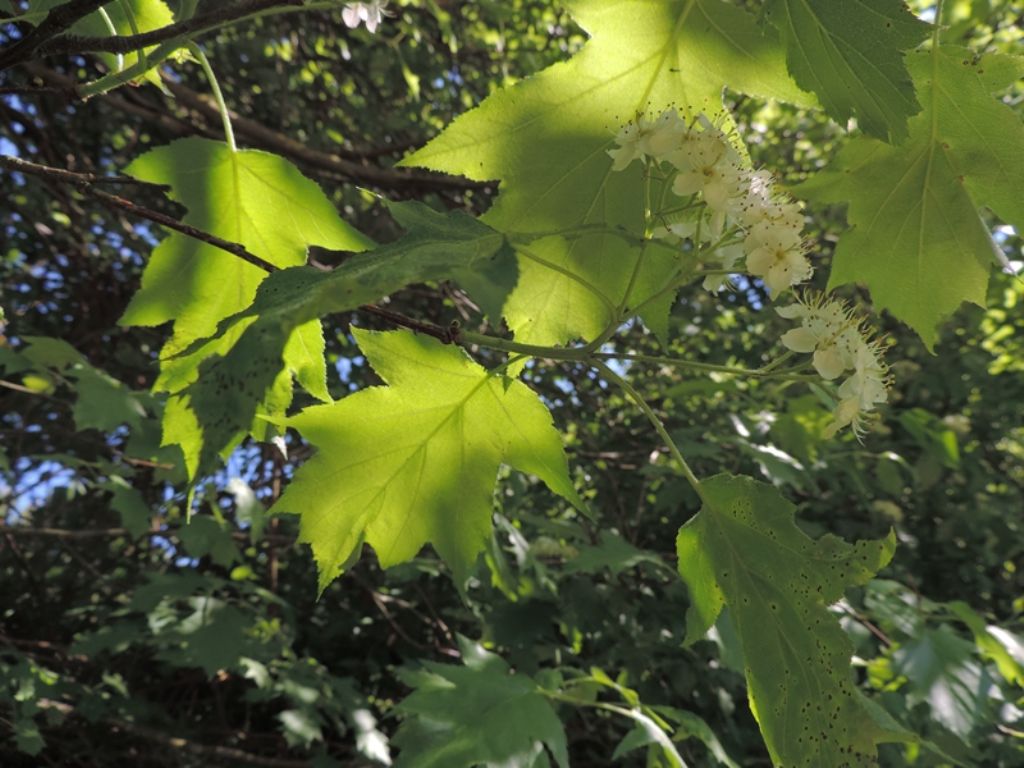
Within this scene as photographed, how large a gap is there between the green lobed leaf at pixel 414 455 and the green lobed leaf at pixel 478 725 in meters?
0.48

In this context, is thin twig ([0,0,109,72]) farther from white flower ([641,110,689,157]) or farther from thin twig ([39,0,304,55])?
white flower ([641,110,689,157])

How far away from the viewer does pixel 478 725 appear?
1.36 m

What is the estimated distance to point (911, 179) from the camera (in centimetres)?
105

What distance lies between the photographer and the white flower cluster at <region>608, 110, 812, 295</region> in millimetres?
850

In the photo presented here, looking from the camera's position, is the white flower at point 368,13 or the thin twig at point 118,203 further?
the white flower at point 368,13

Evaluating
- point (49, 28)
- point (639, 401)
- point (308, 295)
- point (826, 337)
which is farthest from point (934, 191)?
point (49, 28)

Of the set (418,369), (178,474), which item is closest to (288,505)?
(418,369)

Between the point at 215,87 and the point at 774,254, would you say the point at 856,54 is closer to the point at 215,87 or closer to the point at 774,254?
the point at 774,254

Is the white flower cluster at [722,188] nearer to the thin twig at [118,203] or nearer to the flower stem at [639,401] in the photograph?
the flower stem at [639,401]

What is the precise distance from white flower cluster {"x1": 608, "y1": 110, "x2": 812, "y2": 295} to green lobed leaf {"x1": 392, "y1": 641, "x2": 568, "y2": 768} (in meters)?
0.83

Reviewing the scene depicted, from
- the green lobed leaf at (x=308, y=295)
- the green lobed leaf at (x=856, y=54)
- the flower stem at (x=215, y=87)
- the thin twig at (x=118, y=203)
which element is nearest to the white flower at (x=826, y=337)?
the green lobed leaf at (x=856, y=54)

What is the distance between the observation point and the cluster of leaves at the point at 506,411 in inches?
31.2

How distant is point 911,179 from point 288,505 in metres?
0.83

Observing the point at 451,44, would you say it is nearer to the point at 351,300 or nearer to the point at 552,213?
the point at 552,213
